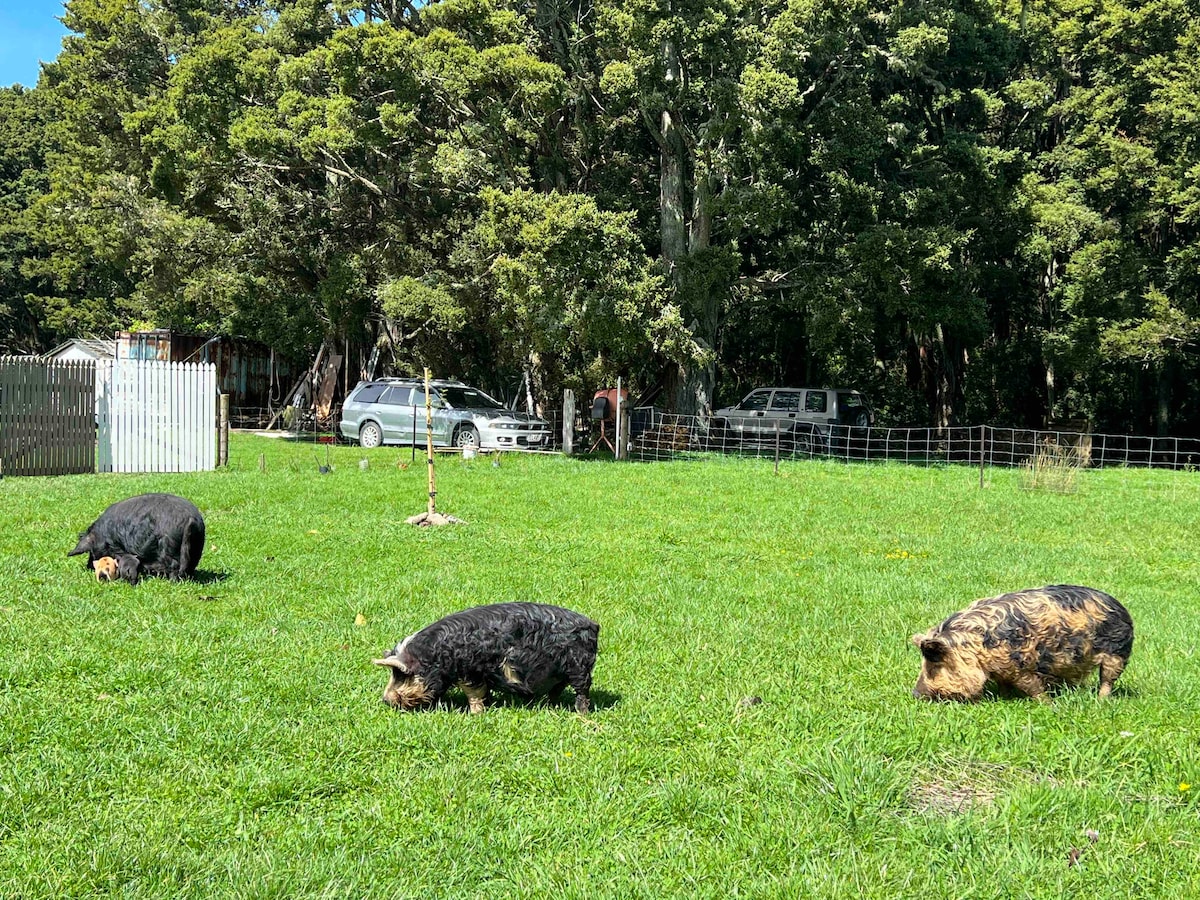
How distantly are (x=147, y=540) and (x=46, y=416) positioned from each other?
934cm

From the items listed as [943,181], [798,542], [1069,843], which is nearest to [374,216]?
[943,181]

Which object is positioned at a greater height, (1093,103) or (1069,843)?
(1093,103)

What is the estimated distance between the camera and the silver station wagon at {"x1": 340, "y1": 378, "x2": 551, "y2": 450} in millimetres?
23703

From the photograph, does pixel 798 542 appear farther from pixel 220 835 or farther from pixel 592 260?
pixel 592 260

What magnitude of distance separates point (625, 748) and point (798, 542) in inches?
275

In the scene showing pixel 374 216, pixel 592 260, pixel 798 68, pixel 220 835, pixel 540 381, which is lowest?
pixel 220 835

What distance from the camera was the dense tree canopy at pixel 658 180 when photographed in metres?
23.2

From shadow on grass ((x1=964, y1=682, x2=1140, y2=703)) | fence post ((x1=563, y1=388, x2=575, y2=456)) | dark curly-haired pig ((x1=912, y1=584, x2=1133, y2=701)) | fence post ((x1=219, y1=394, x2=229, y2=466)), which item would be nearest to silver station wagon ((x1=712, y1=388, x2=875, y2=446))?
fence post ((x1=563, y1=388, x2=575, y2=456))

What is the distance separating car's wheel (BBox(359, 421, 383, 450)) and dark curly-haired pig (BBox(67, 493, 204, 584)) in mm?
16822

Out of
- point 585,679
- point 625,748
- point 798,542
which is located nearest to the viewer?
point 625,748

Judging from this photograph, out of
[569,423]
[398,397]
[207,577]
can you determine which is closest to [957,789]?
[207,577]

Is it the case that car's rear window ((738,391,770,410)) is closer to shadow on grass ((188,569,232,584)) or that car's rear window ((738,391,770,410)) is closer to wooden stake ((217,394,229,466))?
wooden stake ((217,394,229,466))

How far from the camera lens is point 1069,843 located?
3.89 metres

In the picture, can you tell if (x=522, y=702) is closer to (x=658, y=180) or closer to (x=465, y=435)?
(x=465, y=435)
